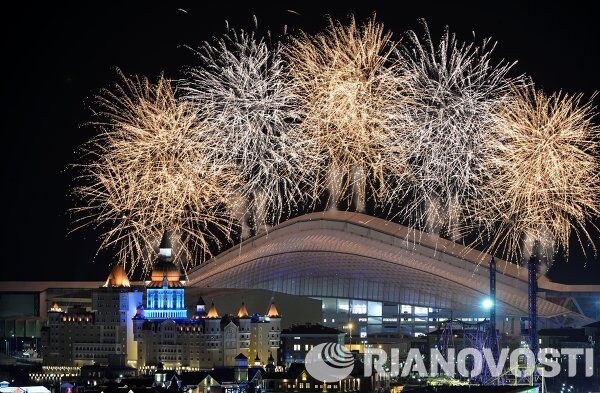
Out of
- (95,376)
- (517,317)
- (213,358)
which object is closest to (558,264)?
(517,317)

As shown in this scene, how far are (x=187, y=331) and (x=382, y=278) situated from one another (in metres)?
15.6

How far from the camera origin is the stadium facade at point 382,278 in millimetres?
84688

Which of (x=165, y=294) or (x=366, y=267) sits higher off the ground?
(x=366, y=267)

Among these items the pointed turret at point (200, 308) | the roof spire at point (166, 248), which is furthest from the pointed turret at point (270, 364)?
the roof spire at point (166, 248)

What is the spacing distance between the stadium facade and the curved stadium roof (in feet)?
0.19

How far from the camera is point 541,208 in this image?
2144 inches

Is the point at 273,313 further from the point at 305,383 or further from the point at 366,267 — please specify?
the point at 305,383

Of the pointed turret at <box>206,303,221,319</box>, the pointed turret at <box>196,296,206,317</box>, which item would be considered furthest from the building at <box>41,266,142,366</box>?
A: the pointed turret at <box>206,303,221,319</box>

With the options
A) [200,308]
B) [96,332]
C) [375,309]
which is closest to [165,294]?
[200,308]

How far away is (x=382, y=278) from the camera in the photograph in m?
88.2

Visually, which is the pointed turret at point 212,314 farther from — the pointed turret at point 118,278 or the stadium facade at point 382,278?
the stadium facade at point 382,278

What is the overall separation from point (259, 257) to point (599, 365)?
1015 inches

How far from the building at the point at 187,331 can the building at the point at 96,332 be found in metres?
0.77

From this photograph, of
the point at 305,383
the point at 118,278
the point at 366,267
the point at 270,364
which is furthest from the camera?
the point at 366,267
